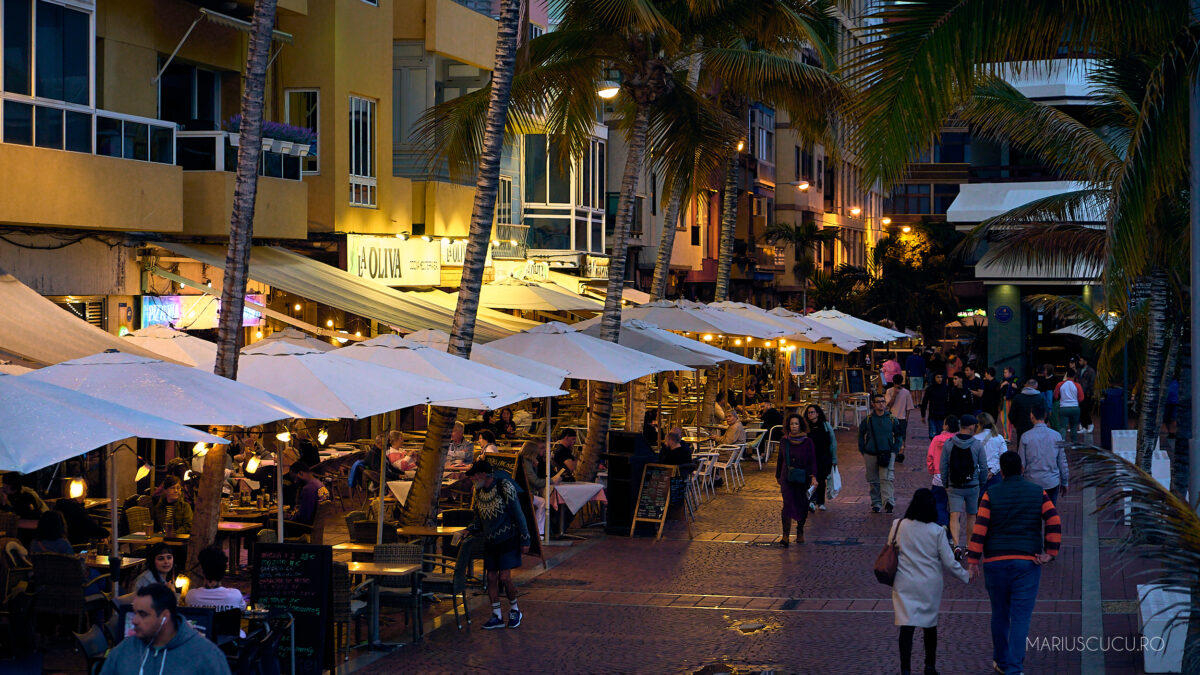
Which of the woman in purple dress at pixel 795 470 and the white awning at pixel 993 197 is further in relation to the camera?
the white awning at pixel 993 197

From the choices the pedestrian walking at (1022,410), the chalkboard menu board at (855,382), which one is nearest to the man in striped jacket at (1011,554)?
the pedestrian walking at (1022,410)

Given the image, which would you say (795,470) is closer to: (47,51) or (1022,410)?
(1022,410)

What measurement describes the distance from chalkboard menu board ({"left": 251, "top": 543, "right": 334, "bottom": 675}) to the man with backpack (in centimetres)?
796

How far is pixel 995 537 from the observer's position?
10508 millimetres

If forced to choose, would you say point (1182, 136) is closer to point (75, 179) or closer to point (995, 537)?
point (995, 537)

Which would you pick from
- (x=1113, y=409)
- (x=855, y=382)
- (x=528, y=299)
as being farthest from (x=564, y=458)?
(x=855, y=382)

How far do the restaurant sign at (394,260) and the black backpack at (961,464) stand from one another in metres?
13.2

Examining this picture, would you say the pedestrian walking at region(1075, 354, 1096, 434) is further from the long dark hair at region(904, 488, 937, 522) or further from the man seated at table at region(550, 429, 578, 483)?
the long dark hair at region(904, 488, 937, 522)

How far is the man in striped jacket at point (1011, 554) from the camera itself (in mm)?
10438

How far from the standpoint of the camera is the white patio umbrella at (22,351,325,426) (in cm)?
1062

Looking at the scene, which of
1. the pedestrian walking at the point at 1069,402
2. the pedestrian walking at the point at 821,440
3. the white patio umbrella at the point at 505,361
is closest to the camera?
the white patio umbrella at the point at 505,361

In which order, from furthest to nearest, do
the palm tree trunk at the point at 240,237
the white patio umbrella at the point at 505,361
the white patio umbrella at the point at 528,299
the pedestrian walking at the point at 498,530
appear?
1. the white patio umbrella at the point at 528,299
2. the white patio umbrella at the point at 505,361
3. the palm tree trunk at the point at 240,237
4. the pedestrian walking at the point at 498,530

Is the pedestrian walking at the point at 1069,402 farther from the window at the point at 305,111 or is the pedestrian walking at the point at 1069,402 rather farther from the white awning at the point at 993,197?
the window at the point at 305,111

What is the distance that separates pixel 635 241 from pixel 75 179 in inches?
1084
